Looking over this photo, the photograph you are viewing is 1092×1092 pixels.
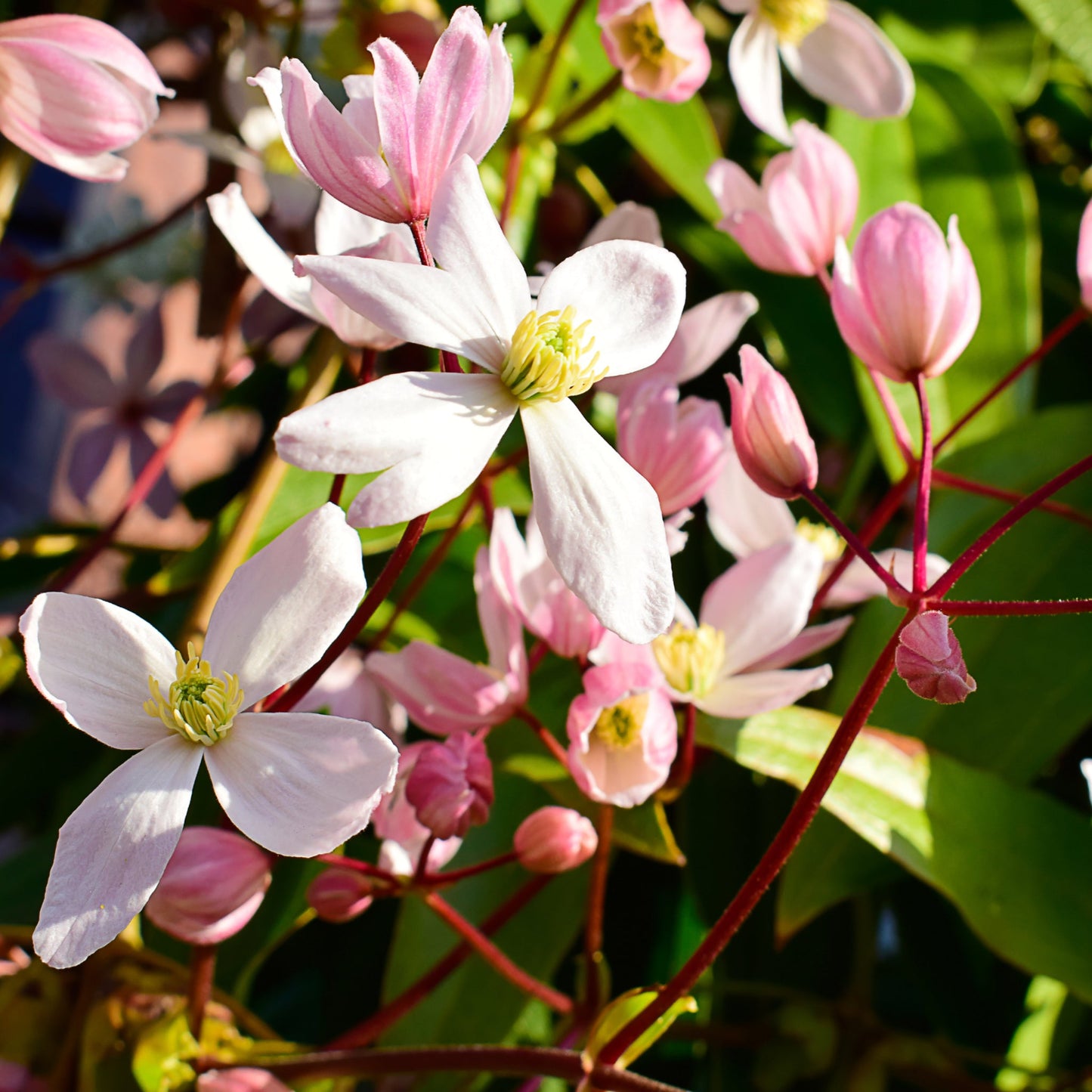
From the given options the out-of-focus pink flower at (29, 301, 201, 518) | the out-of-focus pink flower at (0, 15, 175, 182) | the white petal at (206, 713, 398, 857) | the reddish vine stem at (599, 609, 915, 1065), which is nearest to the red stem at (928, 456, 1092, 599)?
the reddish vine stem at (599, 609, 915, 1065)

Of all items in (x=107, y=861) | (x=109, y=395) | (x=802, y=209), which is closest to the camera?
(x=107, y=861)

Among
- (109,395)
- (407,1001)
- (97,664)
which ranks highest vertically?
(97,664)

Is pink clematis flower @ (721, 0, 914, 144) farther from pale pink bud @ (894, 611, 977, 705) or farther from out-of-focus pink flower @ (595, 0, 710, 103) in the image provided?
pale pink bud @ (894, 611, 977, 705)

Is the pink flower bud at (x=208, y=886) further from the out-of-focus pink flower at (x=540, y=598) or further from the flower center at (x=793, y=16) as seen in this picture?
the flower center at (x=793, y=16)

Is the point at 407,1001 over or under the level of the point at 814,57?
under

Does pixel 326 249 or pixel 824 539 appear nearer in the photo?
pixel 326 249

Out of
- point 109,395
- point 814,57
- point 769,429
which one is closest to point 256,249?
point 769,429

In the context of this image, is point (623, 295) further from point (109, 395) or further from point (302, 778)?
point (109, 395)
